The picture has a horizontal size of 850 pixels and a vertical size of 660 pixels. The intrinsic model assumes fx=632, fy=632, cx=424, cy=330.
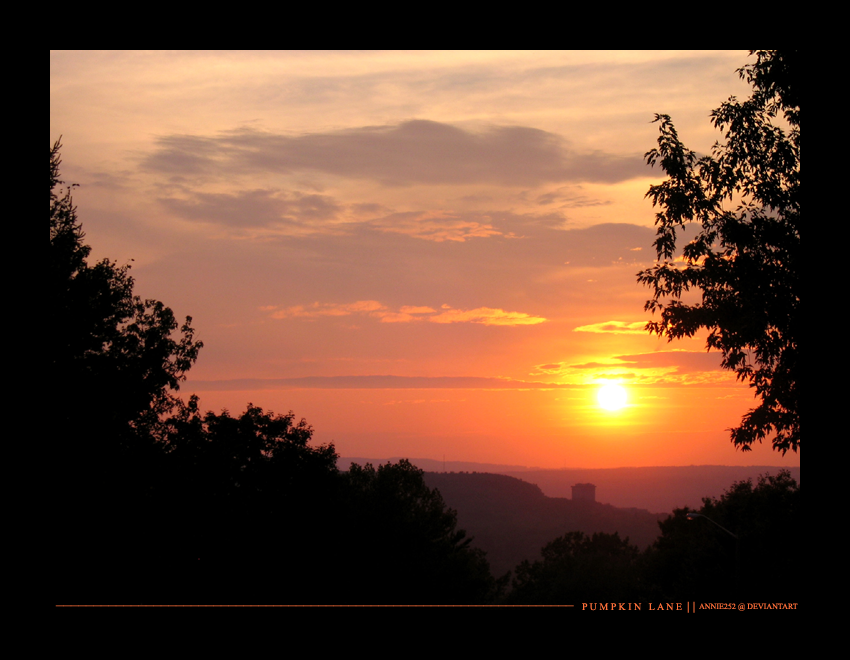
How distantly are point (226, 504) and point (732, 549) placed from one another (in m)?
18.7

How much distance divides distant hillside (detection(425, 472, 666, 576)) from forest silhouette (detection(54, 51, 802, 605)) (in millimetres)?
36825

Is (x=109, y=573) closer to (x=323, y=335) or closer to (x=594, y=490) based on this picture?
(x=323, y=335)

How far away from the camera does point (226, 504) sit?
2348 cm

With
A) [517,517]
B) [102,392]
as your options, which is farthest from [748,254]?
[517,517]

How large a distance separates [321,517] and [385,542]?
14.2ft

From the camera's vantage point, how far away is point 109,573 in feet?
60.2

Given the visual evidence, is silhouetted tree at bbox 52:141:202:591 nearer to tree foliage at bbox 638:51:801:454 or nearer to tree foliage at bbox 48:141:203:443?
tree foliage at bbox 48:141:203:443

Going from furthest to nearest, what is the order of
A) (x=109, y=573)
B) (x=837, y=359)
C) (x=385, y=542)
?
1. (x=385, y=542)
2. (x=109, y=573)
3. (x=837, y=359)

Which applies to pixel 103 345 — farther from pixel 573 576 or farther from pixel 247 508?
pixel 573 576

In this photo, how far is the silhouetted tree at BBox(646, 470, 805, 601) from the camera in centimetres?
2122

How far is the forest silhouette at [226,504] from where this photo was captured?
16.2m

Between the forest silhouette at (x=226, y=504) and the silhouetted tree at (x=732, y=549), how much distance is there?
0.30 ft

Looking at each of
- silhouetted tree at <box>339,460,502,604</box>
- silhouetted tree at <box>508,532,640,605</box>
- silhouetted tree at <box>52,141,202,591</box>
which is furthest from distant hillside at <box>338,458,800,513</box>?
silhouetted tree at <box>52,141,202,591</box>
